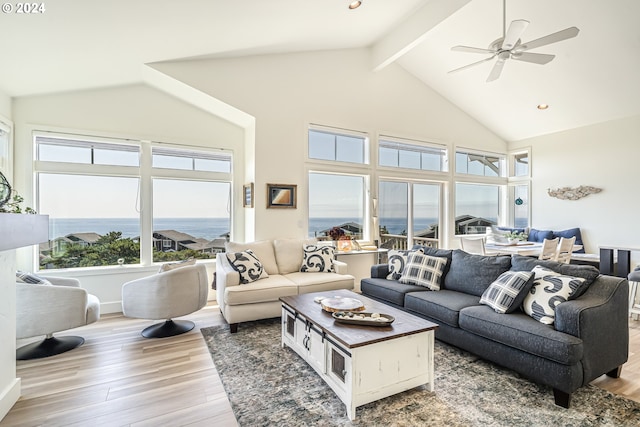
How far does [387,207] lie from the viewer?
5.93 meters

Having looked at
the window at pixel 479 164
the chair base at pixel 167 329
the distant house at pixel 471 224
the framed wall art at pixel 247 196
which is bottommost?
the chair base at pixel 167 329

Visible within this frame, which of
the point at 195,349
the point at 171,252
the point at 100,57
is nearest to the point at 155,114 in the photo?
the point at 100,57

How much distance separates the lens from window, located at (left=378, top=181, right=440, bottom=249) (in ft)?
19.5

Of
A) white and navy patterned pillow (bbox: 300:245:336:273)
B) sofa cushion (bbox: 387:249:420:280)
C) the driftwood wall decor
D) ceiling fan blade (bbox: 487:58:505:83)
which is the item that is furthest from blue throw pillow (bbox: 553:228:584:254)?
white and navy patterned pillow (bbox: 300:245:336:273)

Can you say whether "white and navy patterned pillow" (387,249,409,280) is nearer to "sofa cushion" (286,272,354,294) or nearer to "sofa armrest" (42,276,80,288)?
"sofa cushion" (286,272,354,294)

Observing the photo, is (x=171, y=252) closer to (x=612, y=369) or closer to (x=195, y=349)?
(x=195, y=349)

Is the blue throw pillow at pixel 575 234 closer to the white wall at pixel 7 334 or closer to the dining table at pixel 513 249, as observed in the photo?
the dining table at pixel 513 249

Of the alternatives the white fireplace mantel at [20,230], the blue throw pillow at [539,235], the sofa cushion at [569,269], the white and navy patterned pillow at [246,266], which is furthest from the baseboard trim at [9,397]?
the blue throw pillow at [539,235]

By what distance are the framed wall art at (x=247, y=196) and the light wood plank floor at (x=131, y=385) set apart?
2.12 meters

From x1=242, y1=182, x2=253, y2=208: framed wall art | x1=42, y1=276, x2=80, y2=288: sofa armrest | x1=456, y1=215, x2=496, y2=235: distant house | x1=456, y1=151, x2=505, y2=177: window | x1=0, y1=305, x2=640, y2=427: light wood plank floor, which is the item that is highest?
x1=456, y1=151, x2=505, y2=177: window

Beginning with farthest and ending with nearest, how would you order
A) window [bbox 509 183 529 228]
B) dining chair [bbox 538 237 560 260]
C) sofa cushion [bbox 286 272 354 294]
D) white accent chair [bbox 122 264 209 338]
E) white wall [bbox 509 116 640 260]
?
1. window [bbox 509 183 529 228]
2. white wall [bbox 509 116 640 260]
3. dining chair [bbox 538 237 560 260]
4. sofa cushion [bbox 286 272 354 294]
5. white accent chair [bbox 122 264 209 338]

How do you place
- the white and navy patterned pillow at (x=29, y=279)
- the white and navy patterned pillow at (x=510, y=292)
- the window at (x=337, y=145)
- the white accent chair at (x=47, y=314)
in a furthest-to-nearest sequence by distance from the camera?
the window at (x=337, y=145) → the white and navy patterned pillow at (x=29, y=279) → the white accent chair at (x=47, y=314) → the white and navy patterned pillow at (x=510, y=292)

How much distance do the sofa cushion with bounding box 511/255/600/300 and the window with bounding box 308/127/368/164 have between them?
10.4 feet

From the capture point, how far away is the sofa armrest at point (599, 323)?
2088 millimetres
